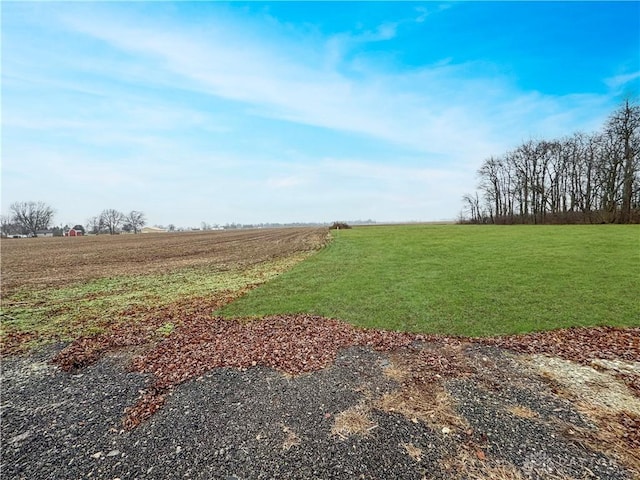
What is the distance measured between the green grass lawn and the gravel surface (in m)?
2.51

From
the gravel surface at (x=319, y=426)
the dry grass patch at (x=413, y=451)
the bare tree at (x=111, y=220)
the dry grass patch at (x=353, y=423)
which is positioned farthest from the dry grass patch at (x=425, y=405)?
the bare tree at (x=111, y=220)

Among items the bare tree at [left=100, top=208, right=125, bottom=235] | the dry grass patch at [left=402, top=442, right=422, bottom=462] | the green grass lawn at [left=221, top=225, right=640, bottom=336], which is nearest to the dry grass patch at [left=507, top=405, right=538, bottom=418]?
the dry grass patch at [left=402, top=442, right=422, bottom=462]

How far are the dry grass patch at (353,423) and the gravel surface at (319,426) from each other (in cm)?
2

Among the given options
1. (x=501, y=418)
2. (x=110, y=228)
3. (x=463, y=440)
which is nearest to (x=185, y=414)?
(x=463, y=440)

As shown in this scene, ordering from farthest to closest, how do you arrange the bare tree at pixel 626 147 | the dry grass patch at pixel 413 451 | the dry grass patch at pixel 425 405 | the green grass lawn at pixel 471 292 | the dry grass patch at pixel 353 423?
the bare tree at pixel 626 147, the green grass lawn at pixel 471 292, the dry grass patch at pixel 425 405, the dry grass patch at pixel 353 423, the dry grass patch at pixel 413 451

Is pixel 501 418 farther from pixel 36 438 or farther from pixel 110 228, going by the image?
pixel 110 228

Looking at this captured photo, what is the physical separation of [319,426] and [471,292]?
871 centimetres

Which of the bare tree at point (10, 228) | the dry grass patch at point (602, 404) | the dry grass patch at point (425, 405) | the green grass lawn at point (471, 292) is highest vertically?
the bare tree at point (10, 228)

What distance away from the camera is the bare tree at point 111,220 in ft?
429

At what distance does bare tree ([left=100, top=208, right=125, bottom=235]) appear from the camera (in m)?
131

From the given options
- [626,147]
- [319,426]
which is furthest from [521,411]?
[626,147]

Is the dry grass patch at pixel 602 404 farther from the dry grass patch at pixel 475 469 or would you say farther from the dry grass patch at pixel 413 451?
the dry grass patch at pixel 413 451

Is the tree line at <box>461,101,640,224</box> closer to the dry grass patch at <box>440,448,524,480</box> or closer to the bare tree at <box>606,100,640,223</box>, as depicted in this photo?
the bare tree at <box>606,100,640,223</box>

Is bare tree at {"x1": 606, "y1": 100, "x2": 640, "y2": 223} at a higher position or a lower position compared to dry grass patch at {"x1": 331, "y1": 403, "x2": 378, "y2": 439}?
higher
